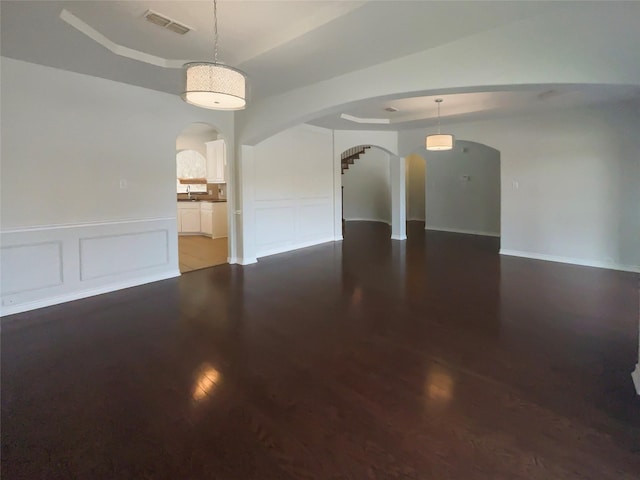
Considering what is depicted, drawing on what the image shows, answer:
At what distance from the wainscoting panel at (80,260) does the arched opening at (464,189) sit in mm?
6083

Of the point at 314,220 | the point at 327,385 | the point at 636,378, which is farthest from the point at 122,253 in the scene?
the point at 636,378

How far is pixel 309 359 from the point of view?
277 cm

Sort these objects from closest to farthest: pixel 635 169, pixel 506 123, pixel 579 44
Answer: pixel 579 44 < pixel 635 169 < pixel 506 123

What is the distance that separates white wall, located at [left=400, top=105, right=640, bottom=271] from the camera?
17.6 feet

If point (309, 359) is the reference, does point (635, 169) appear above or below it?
above

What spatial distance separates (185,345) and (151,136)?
10.3ft

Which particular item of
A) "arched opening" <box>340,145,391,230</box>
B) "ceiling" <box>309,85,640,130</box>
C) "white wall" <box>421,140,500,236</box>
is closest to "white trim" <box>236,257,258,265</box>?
"ceiling" <box>309,85,640,130</box>

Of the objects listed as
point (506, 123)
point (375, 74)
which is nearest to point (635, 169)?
point (506, 123)

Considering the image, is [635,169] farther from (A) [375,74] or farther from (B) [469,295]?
(A) [375,74]

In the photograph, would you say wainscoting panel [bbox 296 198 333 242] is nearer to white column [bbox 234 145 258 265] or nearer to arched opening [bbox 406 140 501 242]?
white column [bbox 234 145 258 265]

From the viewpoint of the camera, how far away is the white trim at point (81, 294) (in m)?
3.79

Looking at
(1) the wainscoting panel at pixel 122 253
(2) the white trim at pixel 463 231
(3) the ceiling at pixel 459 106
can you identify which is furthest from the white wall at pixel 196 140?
(2) the white trim at pixel 463 231

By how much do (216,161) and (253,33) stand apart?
635 centimetres

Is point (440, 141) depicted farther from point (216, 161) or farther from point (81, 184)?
point (216, 161)
